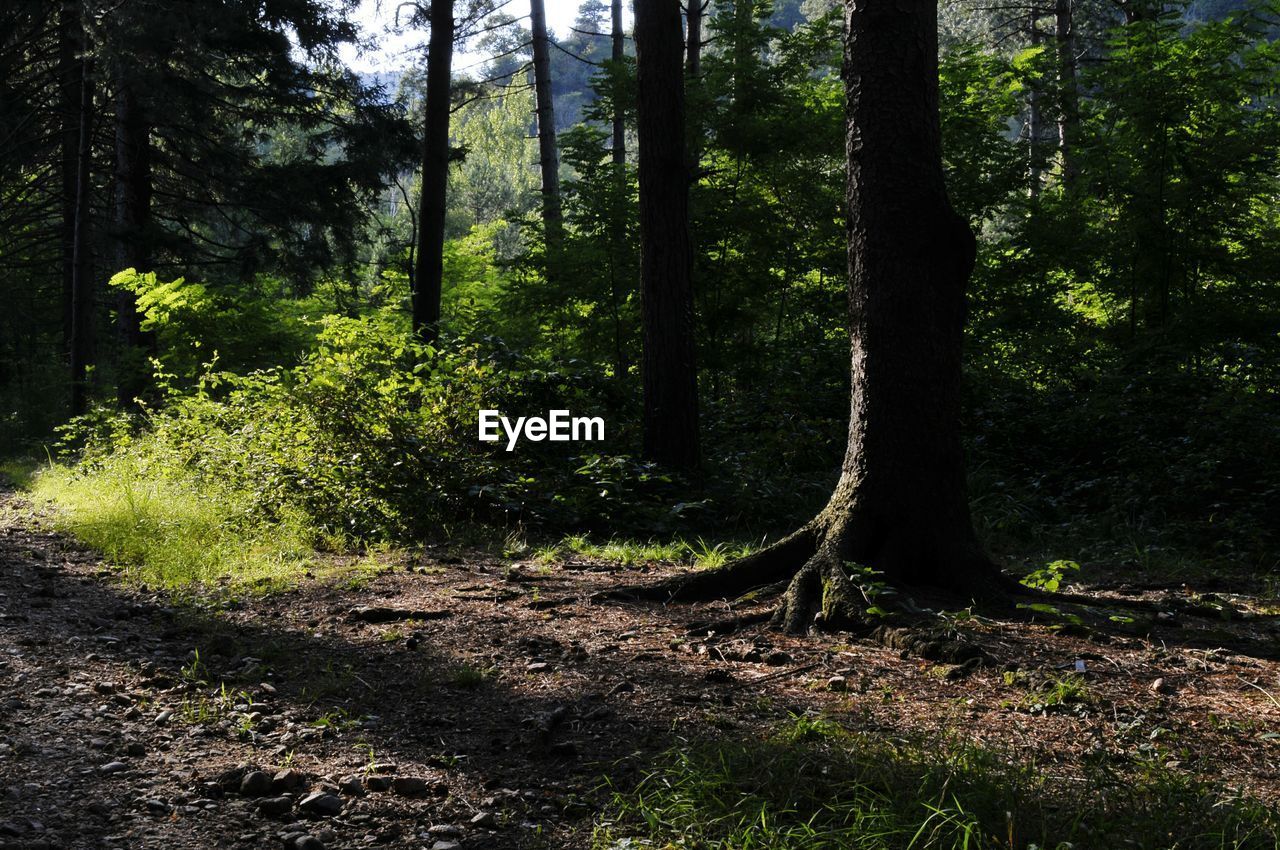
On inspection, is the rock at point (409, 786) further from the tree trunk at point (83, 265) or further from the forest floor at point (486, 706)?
the tree trunk at point (83, 265)

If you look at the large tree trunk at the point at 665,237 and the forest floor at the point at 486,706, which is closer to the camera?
the forest floor at the point at 486,706

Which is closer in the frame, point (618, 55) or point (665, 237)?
point (665, 237)

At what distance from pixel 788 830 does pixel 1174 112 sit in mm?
9583

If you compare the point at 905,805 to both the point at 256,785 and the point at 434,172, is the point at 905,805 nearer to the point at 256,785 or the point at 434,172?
the point at 256,785

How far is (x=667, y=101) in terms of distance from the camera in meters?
8.46

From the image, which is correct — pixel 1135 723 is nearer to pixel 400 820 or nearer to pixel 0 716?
pixel 400 820

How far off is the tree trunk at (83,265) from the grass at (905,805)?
15.8m

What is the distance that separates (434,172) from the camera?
11430 mm

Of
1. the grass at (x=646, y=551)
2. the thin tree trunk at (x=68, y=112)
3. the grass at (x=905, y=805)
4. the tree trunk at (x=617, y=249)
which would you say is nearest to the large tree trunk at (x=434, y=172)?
the tree trunk at (x=617, y=249)

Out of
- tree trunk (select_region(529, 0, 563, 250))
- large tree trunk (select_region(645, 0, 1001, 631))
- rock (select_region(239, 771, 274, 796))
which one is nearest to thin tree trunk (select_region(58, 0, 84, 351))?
tree trunk (select_region(529, 0, 563, 250))

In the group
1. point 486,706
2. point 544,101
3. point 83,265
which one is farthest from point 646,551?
point 544,101

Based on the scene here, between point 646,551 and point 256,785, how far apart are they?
4.00 m

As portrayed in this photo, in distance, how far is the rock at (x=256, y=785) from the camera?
3055 mm

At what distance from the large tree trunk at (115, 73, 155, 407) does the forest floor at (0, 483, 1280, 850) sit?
11841 millimetres
